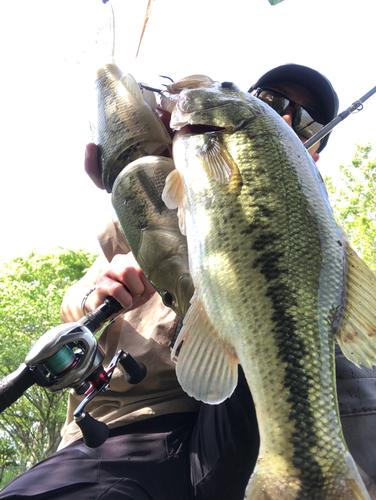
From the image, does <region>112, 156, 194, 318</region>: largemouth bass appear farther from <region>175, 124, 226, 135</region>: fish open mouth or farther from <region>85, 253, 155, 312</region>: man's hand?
<region>85, 253, 155, 312</region>: man's hand

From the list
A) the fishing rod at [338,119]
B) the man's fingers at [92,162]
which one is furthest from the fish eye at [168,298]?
the fishing rod at [338,119]

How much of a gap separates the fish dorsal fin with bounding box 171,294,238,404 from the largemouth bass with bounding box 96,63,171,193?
99cm

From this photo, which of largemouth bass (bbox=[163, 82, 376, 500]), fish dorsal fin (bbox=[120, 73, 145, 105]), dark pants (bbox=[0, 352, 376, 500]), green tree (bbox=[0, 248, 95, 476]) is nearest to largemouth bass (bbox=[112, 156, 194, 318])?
largemouth bass (bbox=[163, 82, 376, 500])

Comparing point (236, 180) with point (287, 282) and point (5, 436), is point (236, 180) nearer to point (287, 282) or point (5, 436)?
point (287, 282)

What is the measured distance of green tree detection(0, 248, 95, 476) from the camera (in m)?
15.1

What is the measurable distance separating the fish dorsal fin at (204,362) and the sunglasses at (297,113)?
7.90ft

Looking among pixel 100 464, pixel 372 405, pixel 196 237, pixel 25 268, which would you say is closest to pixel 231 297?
pixel 196 237

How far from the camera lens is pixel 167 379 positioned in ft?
7.20

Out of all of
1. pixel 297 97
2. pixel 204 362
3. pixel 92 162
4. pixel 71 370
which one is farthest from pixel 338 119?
pixel 71 370

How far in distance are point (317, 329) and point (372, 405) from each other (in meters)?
0.98

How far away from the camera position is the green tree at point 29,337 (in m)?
15.1

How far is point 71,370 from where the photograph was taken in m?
1.75

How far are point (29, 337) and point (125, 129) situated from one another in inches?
634

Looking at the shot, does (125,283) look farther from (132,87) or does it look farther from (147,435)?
(132,87)
